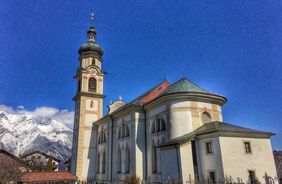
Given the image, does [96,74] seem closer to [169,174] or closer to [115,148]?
[115,148]

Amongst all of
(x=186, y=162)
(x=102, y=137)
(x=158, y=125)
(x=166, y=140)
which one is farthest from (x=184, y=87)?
(x=102, y=137)

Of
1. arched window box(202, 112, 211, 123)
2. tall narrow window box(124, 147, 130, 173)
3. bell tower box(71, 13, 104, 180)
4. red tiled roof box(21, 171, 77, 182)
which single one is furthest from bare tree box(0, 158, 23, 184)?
arched window box(202, 112, 211, 123)

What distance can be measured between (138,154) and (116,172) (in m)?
5.64

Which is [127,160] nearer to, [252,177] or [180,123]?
[180,123]

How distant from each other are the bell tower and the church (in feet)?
0.46

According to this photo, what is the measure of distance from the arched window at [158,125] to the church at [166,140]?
0.10 meters

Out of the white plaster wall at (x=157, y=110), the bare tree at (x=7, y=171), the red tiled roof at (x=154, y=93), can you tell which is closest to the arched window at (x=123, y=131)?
the red tiled roof at (x=154, y=93)

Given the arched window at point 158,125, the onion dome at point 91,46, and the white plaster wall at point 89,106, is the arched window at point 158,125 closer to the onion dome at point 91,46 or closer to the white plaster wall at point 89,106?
Answer: the white plaster wall at point 89,106

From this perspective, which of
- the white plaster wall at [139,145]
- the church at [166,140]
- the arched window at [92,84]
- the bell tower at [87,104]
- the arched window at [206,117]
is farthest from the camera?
the arched window at [92,84]

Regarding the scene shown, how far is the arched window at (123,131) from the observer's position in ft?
91.3

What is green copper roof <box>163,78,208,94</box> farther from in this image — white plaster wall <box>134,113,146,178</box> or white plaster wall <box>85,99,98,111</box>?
white plaster wall <box>85,99,98,111</box>

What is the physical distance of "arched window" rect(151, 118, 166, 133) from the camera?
2341 centimetres

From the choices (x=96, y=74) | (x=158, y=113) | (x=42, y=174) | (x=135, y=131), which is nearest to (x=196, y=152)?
(x=158, y=113)

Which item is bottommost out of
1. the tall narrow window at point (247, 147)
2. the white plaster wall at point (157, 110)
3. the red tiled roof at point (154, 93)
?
the tall narrow window at point (247, 147)
